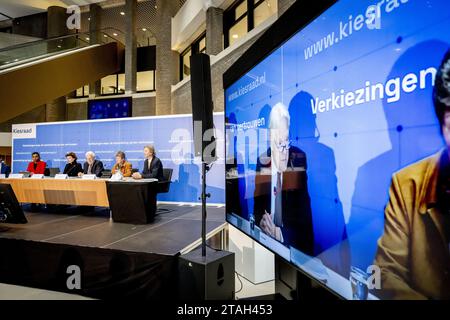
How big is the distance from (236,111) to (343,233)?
6.06 feet

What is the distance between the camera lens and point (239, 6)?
6.77m

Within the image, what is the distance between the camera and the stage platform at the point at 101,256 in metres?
2.46

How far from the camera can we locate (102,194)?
4.44m

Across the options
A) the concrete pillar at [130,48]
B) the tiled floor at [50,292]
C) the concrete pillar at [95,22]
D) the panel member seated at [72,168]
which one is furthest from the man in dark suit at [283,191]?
the concrete pillar at [95,22]

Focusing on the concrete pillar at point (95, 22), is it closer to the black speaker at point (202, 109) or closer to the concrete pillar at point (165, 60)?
the concrete pillar at point (165, 60)

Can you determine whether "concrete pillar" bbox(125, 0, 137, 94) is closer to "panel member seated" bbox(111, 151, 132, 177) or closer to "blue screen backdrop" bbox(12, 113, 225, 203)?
"blue screen backdrop" bbox(12, 113, 225, 203)

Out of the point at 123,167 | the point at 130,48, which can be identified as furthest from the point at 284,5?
the point at 130,48

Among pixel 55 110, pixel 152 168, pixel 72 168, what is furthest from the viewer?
pixel 55 110

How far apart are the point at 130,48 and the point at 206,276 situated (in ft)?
35.5

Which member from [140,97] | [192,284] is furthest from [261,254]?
[140,97]

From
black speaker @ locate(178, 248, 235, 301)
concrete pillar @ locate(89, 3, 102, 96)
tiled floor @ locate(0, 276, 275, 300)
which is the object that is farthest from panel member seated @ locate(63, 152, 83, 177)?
concrete pillar @ locate(89, 3, 102, 96)

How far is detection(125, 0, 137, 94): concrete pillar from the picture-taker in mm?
10578

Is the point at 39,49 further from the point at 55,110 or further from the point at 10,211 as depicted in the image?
the point at 10,211
